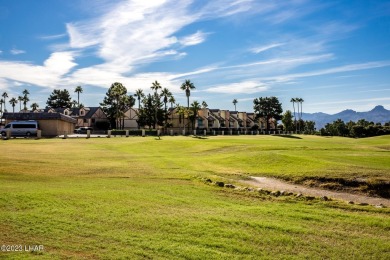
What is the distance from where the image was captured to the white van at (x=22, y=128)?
58375 mm

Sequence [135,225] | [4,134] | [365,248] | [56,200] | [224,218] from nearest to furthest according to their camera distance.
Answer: [365,248], [135,225], [224,218], [56,200], [4,134]

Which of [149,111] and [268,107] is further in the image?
[268,107]

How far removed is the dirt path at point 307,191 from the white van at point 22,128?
51.7m

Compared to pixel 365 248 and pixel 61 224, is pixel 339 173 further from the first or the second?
pixel 61 224

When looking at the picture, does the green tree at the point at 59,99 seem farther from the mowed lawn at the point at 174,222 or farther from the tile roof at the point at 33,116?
the mowed lawn at the point at 174,222

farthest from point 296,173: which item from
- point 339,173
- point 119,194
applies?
point 119,194

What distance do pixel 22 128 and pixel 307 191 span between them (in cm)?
5635

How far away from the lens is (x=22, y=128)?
58.8 m

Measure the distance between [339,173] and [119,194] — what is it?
12693 millimetres

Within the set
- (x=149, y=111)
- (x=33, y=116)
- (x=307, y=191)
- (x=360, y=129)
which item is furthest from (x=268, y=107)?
(x=307, y=191)

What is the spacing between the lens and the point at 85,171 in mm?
20297

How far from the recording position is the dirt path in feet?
49.2

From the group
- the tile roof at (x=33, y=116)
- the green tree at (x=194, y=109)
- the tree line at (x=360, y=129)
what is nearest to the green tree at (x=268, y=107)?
the tree line at (x=360, y=129)

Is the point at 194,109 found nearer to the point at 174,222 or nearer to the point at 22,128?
the point at 22,128
